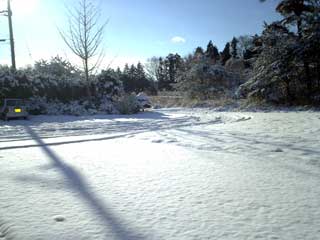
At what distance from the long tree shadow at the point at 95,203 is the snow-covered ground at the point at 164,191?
0.04ft

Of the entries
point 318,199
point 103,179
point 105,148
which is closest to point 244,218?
point 318,199

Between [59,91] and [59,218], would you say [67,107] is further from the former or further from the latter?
[59,218]

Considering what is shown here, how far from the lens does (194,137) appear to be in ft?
25.6

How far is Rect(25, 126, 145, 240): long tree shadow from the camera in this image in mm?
2633

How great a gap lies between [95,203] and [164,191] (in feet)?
2.78

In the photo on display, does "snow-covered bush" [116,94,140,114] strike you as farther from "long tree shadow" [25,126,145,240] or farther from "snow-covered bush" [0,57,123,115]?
"long tree shadow" [25,126,145,240]

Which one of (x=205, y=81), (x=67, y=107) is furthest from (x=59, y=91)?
(x=205, y=81)

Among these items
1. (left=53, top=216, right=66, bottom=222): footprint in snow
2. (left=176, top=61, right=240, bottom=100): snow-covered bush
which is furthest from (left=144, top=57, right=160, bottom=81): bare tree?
(left=53, top=216, right=66, bottom=222): footprint in snow

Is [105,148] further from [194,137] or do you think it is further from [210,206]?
[210,206]

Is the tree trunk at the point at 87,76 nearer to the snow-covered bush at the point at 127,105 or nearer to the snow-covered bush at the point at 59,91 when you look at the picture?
the snow-covered bush at the point at 59,91

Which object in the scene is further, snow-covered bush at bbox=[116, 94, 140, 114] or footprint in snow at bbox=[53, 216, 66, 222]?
snow-covered bush at bbox=[116, 94, 140, 114]

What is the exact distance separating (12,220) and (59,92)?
62.4ft

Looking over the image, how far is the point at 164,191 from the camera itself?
12.2 feet

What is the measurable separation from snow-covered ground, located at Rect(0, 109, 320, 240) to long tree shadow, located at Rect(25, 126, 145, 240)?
0.01 m
